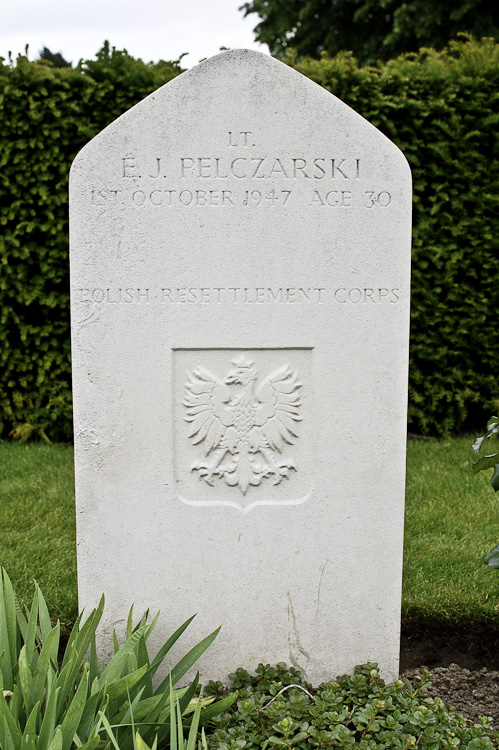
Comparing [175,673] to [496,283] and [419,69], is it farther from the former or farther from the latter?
[419,69]

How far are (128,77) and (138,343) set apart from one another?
3364mm

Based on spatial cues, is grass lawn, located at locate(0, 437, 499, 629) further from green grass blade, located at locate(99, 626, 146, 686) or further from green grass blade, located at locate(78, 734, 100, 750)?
green grass blade, located at locate(78, 734, 100, 750)

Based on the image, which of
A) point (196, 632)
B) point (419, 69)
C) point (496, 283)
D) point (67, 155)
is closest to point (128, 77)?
point (67, 155)

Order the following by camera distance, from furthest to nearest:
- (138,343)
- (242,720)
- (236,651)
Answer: (236,651) → (138,343) → (242,720)

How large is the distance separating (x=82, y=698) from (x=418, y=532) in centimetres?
242

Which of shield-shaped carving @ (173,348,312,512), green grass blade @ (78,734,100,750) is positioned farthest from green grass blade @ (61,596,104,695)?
shield-shaped carving @ (173,348,312,512)

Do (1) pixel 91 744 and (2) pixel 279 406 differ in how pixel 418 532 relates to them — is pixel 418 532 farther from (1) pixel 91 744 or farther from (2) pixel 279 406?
(1) pixel 91 744

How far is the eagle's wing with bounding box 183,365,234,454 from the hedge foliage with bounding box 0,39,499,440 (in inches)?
116

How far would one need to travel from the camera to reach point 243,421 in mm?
2416

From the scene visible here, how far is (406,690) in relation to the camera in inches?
91.2

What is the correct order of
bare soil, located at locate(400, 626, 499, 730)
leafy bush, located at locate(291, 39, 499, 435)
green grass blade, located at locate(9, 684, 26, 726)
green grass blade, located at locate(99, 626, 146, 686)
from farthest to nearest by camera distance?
leafy bush, located at locate(291, 39, 499, 435) → bare soil, located at locate(400, 626, 499, 730) → green grass blade, located at locate(99, 626, 146, 686) → green grass blade, located at locate(9, 684, 26, 726)

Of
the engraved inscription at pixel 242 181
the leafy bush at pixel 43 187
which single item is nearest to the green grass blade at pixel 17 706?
the engraved inscription at pixel 242 181

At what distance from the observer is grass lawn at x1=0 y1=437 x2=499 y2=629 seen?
300cm

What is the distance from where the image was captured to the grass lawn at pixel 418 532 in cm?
300
